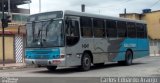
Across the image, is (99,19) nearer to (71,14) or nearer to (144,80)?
(71,14)

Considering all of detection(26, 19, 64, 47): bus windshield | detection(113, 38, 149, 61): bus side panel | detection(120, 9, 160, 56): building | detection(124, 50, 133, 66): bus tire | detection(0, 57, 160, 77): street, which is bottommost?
detection(0, 57, 160, 77): street

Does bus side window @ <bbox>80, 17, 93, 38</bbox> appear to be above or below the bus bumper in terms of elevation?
above

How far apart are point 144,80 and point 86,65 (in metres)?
5.79

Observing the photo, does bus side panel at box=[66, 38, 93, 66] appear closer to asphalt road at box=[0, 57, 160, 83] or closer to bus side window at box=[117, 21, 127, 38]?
asphalt road at box=[0, 57, 160, 83]

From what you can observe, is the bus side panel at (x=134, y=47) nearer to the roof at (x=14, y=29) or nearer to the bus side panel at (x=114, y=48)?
the bus side panel at (x=114, y=48)

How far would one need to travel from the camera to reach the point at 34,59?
20.2m

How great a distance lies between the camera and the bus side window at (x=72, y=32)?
1967 cm

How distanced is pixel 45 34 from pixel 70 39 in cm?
128

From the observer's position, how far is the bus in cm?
1945

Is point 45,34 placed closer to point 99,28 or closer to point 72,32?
point 72,32

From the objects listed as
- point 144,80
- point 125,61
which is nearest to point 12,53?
point 125,61

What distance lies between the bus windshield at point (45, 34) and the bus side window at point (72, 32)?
0.43 meters

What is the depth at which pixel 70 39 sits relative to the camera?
19828 millimetres

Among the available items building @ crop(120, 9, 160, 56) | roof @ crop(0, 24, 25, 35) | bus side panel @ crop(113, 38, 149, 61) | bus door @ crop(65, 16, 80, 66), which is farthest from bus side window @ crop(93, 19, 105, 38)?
building @ crop(120, 9, 160, 56)
